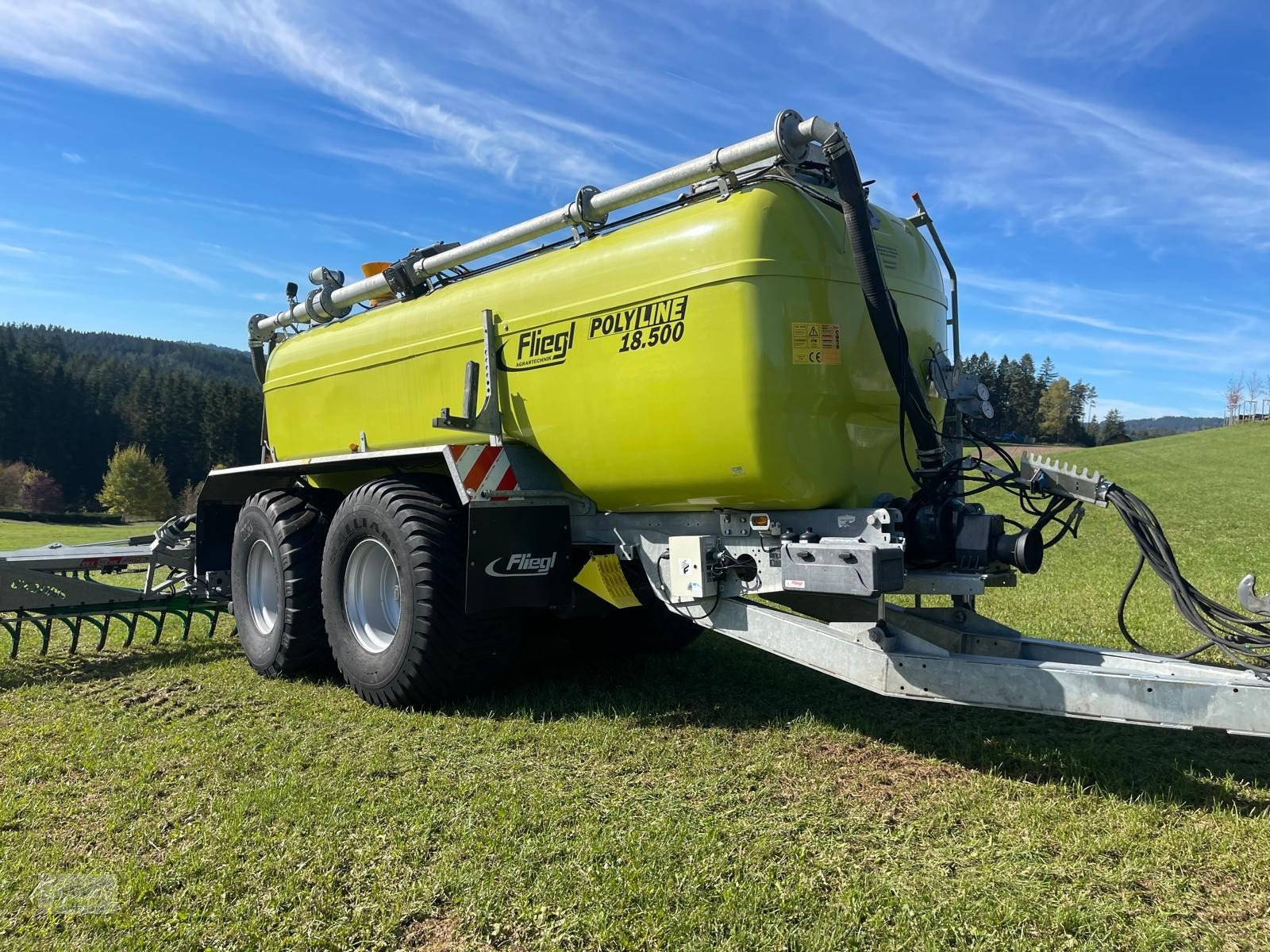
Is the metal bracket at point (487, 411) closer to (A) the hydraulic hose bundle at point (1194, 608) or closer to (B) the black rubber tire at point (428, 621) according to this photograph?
(B) the black rubber tire at point (428, 621)

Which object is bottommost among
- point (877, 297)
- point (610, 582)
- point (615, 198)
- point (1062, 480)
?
point (610, 582)

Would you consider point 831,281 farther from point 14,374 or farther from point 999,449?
point 14,374

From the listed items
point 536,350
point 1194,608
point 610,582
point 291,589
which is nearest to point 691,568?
point 610,582

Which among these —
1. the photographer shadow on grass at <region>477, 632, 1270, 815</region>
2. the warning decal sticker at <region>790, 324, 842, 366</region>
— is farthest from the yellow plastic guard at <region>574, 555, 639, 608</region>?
the warning decal sticker at <region>790, 324, 842, 366</region>

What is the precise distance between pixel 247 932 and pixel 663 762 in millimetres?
1946

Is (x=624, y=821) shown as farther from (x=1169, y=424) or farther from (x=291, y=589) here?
(x=1169, y=424)

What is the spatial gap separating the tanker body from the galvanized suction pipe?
0.48ft

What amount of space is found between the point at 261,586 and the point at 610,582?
3.29m

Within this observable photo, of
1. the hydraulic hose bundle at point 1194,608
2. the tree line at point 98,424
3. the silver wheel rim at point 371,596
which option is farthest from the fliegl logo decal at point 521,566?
the tree line at point 98,424

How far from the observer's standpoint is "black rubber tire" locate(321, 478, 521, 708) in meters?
4.98

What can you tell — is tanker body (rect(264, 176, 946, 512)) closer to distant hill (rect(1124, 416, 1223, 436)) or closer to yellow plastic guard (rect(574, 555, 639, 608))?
yellow plastic guard (rect(574, 555, 639, 608))

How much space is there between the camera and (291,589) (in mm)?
6082

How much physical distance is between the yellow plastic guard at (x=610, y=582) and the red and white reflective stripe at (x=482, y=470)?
661mm

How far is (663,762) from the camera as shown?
4.15 m
